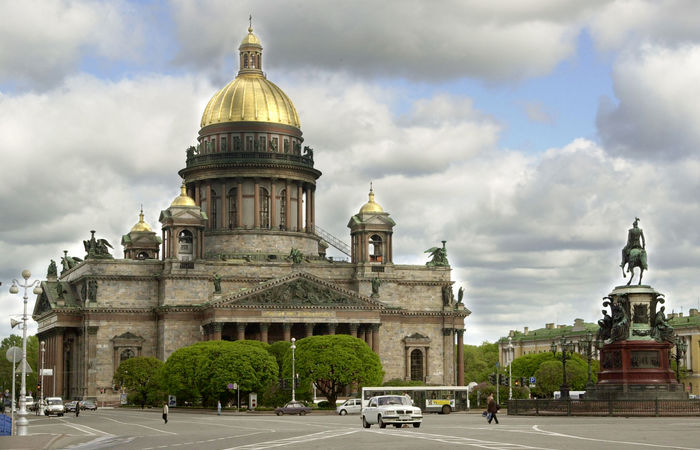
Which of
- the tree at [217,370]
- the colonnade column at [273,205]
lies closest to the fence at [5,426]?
the tree at [217,370]

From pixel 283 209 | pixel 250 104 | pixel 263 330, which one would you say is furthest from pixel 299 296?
pixel 250 104

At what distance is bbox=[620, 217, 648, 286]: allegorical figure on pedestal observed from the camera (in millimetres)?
70500

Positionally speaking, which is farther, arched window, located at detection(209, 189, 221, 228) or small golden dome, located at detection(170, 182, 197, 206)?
arched window, located at detection(209, 189, 221, 228)

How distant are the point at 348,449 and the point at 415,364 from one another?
Result: 10637cm

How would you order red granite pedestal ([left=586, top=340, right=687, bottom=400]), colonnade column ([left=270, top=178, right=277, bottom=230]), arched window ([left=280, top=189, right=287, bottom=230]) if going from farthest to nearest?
arched window ([left=280, top=189, right=287, bottom=230]), colonnade column ([left=270, top=178, right=277, bottom=230]), red granite pedestal ([left=586, top=340, right=687, bottom=400])

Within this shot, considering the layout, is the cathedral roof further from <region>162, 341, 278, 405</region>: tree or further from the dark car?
the dark car

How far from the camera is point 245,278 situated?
147 meters

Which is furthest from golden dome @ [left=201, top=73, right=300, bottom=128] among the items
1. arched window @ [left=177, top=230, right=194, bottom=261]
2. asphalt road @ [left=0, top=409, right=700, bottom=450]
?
asphalt road @ [left=0, top=409, right=700, bottom=450]

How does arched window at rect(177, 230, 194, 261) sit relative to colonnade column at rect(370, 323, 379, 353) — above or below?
above

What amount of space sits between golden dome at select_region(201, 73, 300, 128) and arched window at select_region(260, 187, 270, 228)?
936 cm

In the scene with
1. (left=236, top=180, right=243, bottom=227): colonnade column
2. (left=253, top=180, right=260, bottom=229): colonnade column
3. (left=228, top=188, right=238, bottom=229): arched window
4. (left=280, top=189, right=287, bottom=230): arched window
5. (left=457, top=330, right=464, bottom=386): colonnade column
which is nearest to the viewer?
(left=457, top=330, right=464, bottom=386): colonnade column

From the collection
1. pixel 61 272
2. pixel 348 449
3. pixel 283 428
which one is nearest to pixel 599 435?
pixel 348 449

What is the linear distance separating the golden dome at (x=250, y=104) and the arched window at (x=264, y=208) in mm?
9359

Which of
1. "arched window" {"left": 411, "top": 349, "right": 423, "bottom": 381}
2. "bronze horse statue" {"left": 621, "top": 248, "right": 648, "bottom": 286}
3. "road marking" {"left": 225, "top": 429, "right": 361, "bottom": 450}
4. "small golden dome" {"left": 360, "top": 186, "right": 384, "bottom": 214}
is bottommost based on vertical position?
"road marking" {"left": 225, "top": 429, "right": 361, "bottom": 450}
